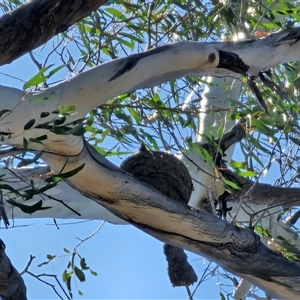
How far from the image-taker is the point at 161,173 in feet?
5.06

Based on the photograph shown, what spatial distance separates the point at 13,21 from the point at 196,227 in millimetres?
561

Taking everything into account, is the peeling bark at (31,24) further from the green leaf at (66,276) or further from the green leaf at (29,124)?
the green leaf at (66,276)

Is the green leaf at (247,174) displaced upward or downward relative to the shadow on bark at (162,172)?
upward

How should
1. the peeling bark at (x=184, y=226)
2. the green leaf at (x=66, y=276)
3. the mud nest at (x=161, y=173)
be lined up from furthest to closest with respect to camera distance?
1. the green leaf at (x=66, y=276)
2. the mud nest at (x=161, y=173)
3. the peeling bark at (x=184, y=226)

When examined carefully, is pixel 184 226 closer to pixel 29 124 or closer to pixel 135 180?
pixel 135 180

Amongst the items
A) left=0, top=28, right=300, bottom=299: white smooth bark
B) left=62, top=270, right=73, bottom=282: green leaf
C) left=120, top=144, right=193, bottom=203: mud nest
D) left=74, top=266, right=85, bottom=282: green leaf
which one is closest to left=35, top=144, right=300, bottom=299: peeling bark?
left=0, top=28, right=300, bottom=299: white smooth bark

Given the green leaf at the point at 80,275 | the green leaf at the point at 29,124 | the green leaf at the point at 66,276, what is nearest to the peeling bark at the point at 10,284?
the green leaf at the point at 29,124

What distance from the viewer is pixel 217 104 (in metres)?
2.34

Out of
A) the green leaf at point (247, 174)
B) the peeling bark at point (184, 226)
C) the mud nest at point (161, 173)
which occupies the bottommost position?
the peeling bark at point (184, 226)

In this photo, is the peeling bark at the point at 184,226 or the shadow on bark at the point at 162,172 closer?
the peeling bark at the point at 184,226

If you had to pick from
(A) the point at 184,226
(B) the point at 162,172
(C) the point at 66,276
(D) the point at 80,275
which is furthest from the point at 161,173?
(C) the point at 66,276

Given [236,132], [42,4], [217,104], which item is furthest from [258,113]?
[42,4]

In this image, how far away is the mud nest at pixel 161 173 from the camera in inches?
59.8

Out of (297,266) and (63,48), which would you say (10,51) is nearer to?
(297,266)
